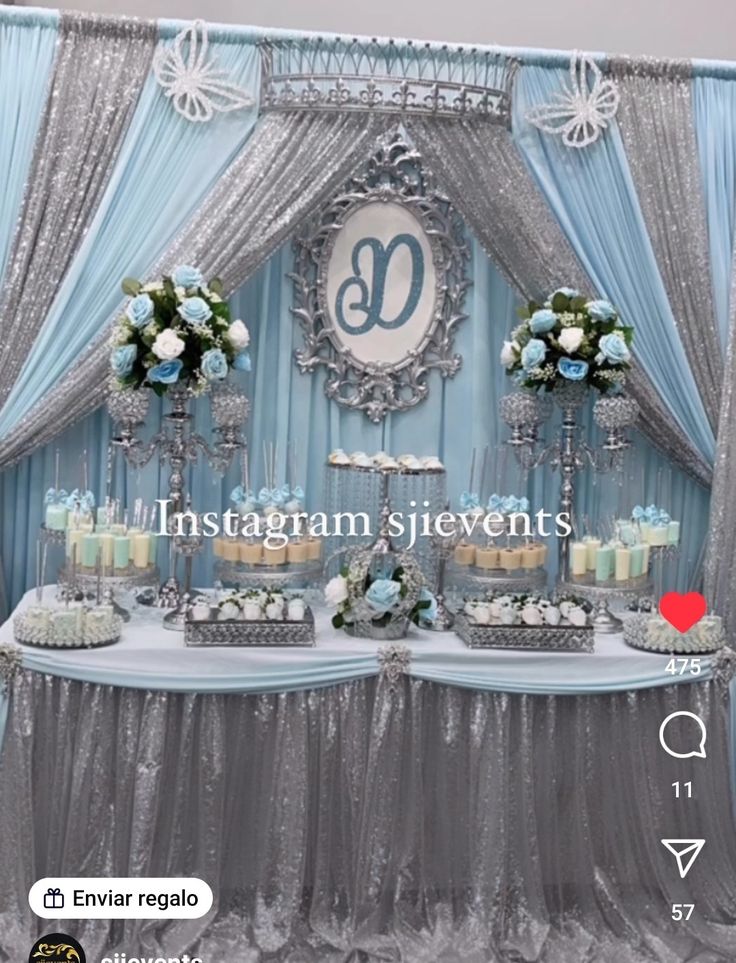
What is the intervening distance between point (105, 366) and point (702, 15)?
2.57 meters

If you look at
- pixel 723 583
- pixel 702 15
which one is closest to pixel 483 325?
pixel 723 583

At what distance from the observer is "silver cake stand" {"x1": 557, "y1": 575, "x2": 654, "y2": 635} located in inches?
143

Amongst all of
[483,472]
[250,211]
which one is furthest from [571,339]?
[250,211]

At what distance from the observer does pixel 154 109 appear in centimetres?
386

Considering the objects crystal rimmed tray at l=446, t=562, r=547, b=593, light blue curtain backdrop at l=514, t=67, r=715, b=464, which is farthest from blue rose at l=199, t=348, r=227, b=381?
light blue curtain backdrop at l=514, t=67, r=715, b=464

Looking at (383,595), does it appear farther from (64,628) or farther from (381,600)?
(64,628)

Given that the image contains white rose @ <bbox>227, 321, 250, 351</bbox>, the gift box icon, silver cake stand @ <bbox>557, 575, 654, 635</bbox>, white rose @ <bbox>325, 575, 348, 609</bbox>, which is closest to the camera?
the gift box icon

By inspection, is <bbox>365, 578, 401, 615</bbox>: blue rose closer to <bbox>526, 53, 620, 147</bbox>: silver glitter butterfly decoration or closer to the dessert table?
the dessert table

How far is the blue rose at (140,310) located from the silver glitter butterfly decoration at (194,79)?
0.77 meters

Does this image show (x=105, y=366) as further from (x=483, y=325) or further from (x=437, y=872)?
(x=437, y=872)

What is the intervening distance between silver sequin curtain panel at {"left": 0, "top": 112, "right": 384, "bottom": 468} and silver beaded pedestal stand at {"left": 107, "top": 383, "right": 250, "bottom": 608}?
0.27 m

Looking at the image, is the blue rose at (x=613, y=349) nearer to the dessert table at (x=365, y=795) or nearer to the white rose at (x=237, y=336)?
the dessert table at (x=365, y=795)

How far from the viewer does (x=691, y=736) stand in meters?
3.46

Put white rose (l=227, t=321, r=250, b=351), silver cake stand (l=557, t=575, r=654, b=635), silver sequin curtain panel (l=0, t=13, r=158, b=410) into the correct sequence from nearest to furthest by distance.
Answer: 1. white rose (l=227, t=321, r=250, b=351)
2. silver cake stand (l=557, t=575, r=654, b=635)
3. silver sequin curtain panel (l=0, t=13, r=158, b=410)
